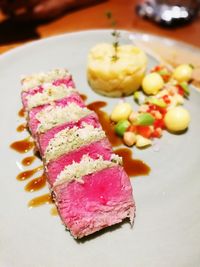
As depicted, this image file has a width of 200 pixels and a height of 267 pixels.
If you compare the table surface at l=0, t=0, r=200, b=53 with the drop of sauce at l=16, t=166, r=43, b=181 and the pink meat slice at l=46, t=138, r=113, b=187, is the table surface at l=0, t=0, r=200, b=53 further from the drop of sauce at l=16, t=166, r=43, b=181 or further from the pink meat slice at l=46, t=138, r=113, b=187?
the pink meat slice at l=46, t=138, r=113, b=187

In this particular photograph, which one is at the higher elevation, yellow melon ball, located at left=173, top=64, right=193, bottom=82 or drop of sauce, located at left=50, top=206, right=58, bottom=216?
yellow melon ball, located at left=173, top=64, right=193, bottom=82

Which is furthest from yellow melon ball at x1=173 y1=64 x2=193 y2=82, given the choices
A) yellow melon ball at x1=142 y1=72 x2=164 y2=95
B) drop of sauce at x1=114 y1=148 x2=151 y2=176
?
drop of sauce at x1=114 y1=148 x2=151 y2=176

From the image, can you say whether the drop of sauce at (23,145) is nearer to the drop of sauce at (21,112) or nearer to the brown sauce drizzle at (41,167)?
the brown sauce drizzle at (41,167)

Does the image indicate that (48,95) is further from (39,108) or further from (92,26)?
(92,26)

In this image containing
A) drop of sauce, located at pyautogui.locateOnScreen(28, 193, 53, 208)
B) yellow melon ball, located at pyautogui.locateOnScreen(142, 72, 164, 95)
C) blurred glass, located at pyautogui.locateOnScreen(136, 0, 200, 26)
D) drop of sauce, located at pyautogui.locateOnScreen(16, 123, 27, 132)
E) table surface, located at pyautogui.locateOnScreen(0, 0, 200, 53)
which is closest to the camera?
drop of sauce, located at pyautogui.locateOnScreen(28, 193, 53, 208)

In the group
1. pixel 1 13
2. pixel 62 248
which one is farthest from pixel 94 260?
pixel 1 13

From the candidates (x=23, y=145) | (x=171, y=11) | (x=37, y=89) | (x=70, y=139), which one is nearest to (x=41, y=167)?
(x=23, y=145)

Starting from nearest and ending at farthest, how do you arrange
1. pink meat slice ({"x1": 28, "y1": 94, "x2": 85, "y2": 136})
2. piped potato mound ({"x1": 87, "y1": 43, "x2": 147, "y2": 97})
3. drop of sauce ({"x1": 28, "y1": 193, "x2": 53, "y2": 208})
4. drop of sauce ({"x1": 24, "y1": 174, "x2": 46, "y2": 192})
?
drop of sauce ({"x1": 28, "y1": 193, "x2": 53, "y2": 208}) < drop of sauce ({"x1": 24, "y1": 174, "x2": 46, "y2": 192}) < pink meat slice ({"x1": 28, "y1": 94, "x2": 85, "y2": 136}) < piped potato mound ({"x1": 87, "y1": 43, "x2": 147, "y2": 97})
